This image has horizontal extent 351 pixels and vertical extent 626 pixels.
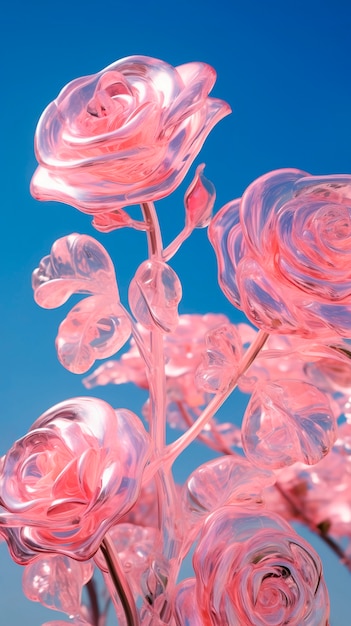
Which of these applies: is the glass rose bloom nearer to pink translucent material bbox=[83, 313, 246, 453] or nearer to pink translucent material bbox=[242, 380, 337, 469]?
pink translucent material bbox=[242, 380, 337, 469]

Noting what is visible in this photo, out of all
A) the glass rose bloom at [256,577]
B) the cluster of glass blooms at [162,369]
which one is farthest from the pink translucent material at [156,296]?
the glass rose bloom at [256,577]

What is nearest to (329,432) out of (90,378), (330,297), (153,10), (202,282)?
(330,297)

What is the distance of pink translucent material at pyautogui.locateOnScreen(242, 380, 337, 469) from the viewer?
398mm

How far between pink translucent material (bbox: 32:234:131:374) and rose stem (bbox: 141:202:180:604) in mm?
39

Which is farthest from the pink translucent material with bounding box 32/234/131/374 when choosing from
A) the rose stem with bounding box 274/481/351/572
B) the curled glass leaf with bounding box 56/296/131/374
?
the rose stem with bounding box 274/481/351/572

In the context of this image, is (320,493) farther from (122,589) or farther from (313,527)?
(122,589)

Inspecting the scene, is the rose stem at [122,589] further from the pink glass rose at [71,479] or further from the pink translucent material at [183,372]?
the pink translucent material at [183,372]

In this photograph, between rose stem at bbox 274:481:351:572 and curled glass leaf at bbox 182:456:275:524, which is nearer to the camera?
curled glass leaf at bbox 182:456:275:524

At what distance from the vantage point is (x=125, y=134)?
37 centimetres

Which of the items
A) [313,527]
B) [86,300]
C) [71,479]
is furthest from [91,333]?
[313,527]

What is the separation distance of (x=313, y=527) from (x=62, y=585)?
0.39m

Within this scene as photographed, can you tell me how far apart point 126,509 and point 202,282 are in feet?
2.20

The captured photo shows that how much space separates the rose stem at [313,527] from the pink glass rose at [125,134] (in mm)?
482

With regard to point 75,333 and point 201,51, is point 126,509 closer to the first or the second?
point 75,333
